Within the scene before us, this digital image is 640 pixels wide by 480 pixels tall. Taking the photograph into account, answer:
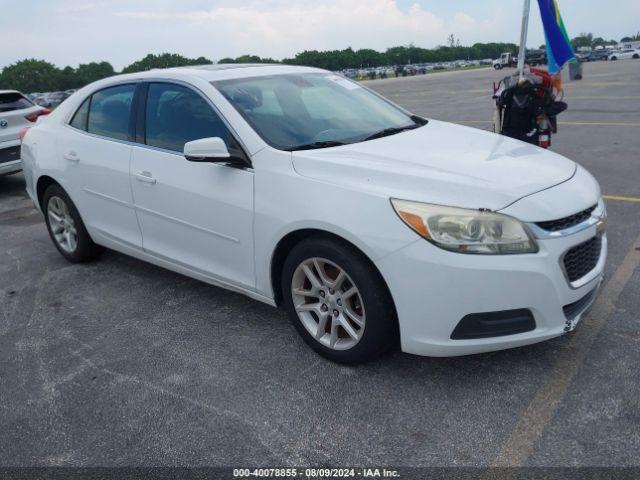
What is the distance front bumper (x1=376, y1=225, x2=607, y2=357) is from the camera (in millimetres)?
2531

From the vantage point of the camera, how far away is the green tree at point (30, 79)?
111000 mm

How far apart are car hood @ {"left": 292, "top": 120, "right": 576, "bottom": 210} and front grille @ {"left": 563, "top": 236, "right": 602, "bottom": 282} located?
0.35 m

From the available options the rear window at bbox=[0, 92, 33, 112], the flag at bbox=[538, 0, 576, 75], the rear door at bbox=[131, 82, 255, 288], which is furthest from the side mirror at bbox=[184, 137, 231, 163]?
the rear window at bbox=[0, 92, 33, 112]

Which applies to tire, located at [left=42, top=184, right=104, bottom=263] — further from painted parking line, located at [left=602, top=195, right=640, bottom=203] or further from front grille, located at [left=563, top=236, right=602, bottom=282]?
painted parking line, located at [left=602, top=195, right=640, bottom=203]

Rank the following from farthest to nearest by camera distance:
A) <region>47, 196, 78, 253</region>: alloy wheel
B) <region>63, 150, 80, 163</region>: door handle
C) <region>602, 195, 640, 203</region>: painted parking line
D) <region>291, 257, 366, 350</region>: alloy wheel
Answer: <region>602, 195, 640, 203</region>: painted parking line < <region>47, 196, 78, 253</region>: alloy wheel < <region>63, 150, 80, 163</region>: door handle < <region>291, 257, 366, 350</region>: alloy wheel

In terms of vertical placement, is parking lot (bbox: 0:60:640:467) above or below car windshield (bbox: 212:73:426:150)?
below

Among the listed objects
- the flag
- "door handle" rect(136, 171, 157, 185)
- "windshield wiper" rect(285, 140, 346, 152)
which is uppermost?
the flag

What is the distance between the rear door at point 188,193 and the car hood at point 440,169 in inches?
19.8

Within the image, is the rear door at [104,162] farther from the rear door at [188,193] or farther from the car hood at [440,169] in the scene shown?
the car hood at [440,169]

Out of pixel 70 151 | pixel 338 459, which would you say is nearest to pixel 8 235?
pixel 70 151

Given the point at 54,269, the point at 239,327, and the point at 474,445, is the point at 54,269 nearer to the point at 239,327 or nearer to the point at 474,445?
the point at 239,327

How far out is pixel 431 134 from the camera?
12.1 feet

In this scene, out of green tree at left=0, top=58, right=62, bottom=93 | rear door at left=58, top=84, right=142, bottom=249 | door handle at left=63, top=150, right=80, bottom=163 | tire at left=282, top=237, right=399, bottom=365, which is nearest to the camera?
tire at left=282, top=237, right=399, bottom=365

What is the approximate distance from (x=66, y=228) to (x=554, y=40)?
5654 mm
